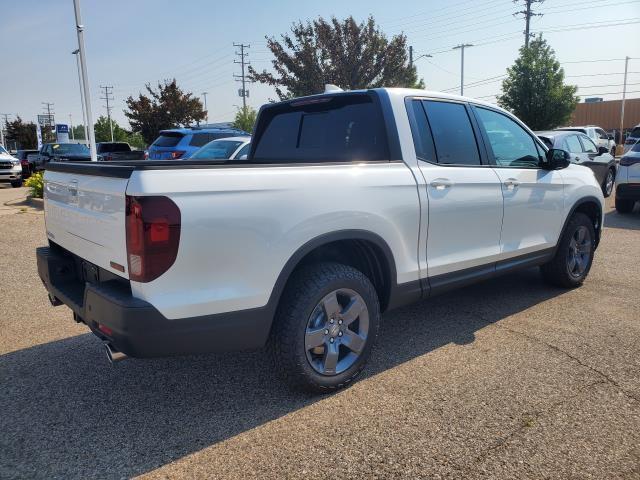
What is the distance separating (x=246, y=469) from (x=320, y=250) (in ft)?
4.32

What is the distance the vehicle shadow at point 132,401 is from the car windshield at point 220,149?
6522 mm

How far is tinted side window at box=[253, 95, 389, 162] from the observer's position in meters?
3.65

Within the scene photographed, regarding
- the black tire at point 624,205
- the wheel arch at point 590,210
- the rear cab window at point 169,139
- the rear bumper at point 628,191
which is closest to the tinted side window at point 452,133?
the wheel arch at point 590,210

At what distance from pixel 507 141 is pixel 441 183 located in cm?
129

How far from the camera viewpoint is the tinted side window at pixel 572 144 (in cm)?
1125

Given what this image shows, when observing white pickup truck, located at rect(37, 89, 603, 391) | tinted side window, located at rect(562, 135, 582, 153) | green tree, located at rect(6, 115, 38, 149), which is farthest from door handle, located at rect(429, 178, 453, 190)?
green tree, located at rect(6, 115, 38, 149)

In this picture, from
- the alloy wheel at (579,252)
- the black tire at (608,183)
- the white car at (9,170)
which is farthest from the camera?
the white car at (9,170)

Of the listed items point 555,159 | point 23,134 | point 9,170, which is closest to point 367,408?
point 555,159

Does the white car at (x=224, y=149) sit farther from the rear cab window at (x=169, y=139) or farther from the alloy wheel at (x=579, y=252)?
the alloy wheel at (x=579, y=252)

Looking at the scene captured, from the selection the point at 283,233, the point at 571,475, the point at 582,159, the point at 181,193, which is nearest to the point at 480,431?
the point at 571,475

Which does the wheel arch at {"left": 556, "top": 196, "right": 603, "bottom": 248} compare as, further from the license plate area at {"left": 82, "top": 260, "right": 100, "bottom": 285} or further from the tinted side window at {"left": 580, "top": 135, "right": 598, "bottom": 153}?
the tinted side window at {"left": 580, "top": 135, "right": 598, "bottom": 153}

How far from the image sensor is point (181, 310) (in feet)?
8.21

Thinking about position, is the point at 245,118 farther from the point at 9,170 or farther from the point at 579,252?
the point at 579,252

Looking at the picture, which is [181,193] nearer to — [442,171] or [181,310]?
[181,310]
